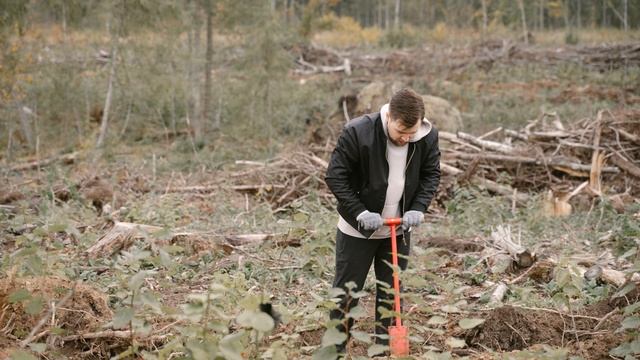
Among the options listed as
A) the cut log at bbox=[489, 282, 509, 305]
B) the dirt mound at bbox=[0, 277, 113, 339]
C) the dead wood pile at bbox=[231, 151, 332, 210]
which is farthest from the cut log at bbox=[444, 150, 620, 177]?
the dirt mound at bbox=[0, 277, 113, 339]

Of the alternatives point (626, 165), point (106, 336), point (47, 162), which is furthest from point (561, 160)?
point (47, 162)

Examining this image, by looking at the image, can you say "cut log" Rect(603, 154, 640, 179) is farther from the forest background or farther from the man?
the man

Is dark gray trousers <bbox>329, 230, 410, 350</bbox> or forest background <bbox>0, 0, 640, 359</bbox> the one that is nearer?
forest background <bbox>0, 0, 640, 359</bbox>

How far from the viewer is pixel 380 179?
159 inches

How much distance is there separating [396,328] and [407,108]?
1.24 meters

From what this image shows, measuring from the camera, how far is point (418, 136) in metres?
3.97

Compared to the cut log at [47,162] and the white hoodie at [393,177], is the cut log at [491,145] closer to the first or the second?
the white hoodie at [393,177]

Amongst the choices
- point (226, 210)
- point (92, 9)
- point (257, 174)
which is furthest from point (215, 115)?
point (226, 210)

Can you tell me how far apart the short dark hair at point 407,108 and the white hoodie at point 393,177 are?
154 mm

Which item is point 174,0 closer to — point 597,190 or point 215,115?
point 215,115

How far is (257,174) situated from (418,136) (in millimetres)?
7316

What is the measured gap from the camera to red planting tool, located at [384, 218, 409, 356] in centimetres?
355

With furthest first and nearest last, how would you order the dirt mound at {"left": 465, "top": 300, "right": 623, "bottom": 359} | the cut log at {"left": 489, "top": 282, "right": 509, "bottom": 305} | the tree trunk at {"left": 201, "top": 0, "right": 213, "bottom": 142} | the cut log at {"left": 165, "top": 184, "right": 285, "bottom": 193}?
the tree trunk at {"left": 201, "top": 0, "right": 213, "bottom": 142} → the cut log at {"left": 165, "top": 184, "right": 285, "bottom": 193} → the cut log at {"left": 489, "top": 282, "right": 509, "bottom": 305} → the dirt mound at {"left": 465, "top": 300, "right": 623, "bottom": 359}

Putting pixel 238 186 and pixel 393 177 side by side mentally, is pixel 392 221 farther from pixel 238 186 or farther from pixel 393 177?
pixel 238 186
